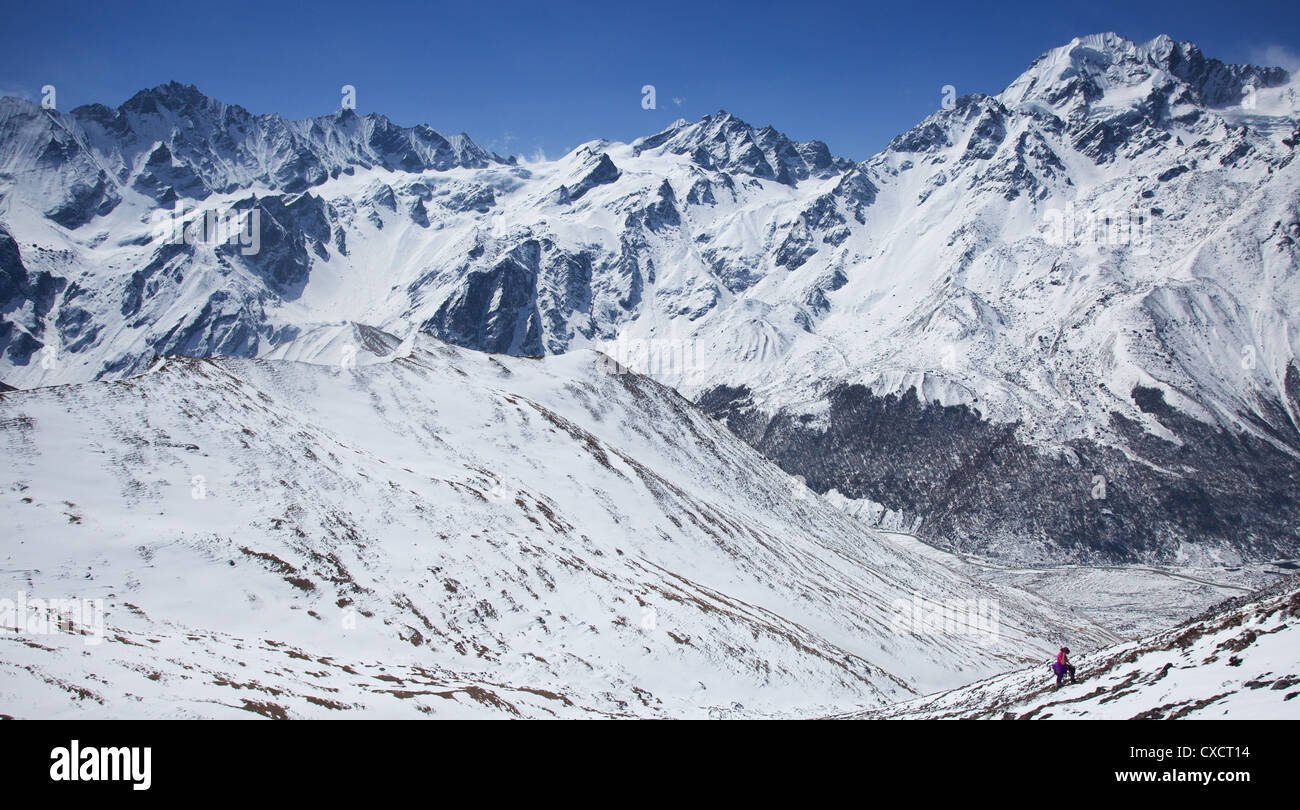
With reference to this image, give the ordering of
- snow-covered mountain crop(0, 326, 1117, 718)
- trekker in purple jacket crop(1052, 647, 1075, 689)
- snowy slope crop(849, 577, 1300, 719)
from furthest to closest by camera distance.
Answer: snow-covered mountain crop(0, 326, 1117, 718) < trekker in purple jacket crop(1052, 647, 1075, 689) < snowy slope crop(849, 577, 1300, 719)

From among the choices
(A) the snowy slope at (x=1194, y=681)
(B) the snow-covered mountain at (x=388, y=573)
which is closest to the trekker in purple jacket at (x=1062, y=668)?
(A) the snowy slope at (x=1194, y=681)

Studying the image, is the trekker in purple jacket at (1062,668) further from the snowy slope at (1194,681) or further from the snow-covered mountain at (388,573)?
the snow-covered mountain at (388,573)

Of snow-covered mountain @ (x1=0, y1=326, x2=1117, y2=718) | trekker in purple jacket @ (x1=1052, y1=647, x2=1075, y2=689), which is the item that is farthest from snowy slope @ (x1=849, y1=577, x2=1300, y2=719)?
snow-covered mountain @ (x1=0, y1=326, x2=1117, y2=718)

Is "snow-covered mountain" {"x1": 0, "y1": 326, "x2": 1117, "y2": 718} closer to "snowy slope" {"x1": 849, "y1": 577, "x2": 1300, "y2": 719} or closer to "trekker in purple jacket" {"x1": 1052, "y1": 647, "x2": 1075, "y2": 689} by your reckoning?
"snowy slope" {"x1": 849, "y1": 577, "x2": 1300, "y2": 719}
